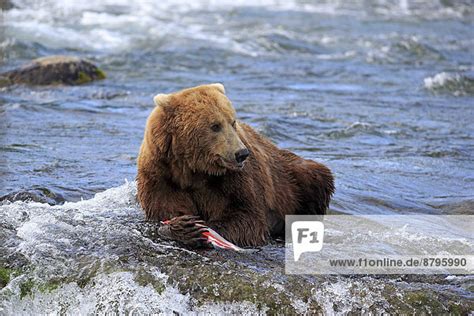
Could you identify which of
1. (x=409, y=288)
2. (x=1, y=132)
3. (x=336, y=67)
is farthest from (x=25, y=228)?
(x=336, y=67)

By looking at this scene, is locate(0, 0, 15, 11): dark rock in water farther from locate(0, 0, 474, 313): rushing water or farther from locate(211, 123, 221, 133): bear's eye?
locate(211, 123, 221, 133): bear's eye

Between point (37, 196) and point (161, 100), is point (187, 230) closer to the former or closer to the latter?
point (161, 100)

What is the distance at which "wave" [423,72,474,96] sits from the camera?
13547mm

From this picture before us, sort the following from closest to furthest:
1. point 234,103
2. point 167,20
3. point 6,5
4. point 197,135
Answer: point 197,135, point 234,103, point 6,5, point 167,20

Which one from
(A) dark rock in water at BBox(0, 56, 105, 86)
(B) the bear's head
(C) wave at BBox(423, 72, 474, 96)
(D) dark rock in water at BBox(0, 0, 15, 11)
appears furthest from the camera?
(D) dark rock in water at BBox(0, 0, 15, 11)

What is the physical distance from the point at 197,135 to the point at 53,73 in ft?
25.4

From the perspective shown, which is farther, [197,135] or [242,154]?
[197,135]

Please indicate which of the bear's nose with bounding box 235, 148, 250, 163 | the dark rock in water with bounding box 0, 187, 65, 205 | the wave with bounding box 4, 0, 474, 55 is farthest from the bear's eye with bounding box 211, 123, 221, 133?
the wave with bounding box 4, 0, 474, 55

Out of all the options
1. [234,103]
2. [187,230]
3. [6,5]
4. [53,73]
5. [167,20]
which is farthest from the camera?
[167,20]

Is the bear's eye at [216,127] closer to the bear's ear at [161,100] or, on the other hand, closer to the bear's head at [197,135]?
the bear's head at [197,135]

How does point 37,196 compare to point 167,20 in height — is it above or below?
above

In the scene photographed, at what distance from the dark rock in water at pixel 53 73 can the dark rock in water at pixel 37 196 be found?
237 inches

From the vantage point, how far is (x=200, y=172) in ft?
18.9

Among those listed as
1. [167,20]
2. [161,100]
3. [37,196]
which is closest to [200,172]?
[161,100]
